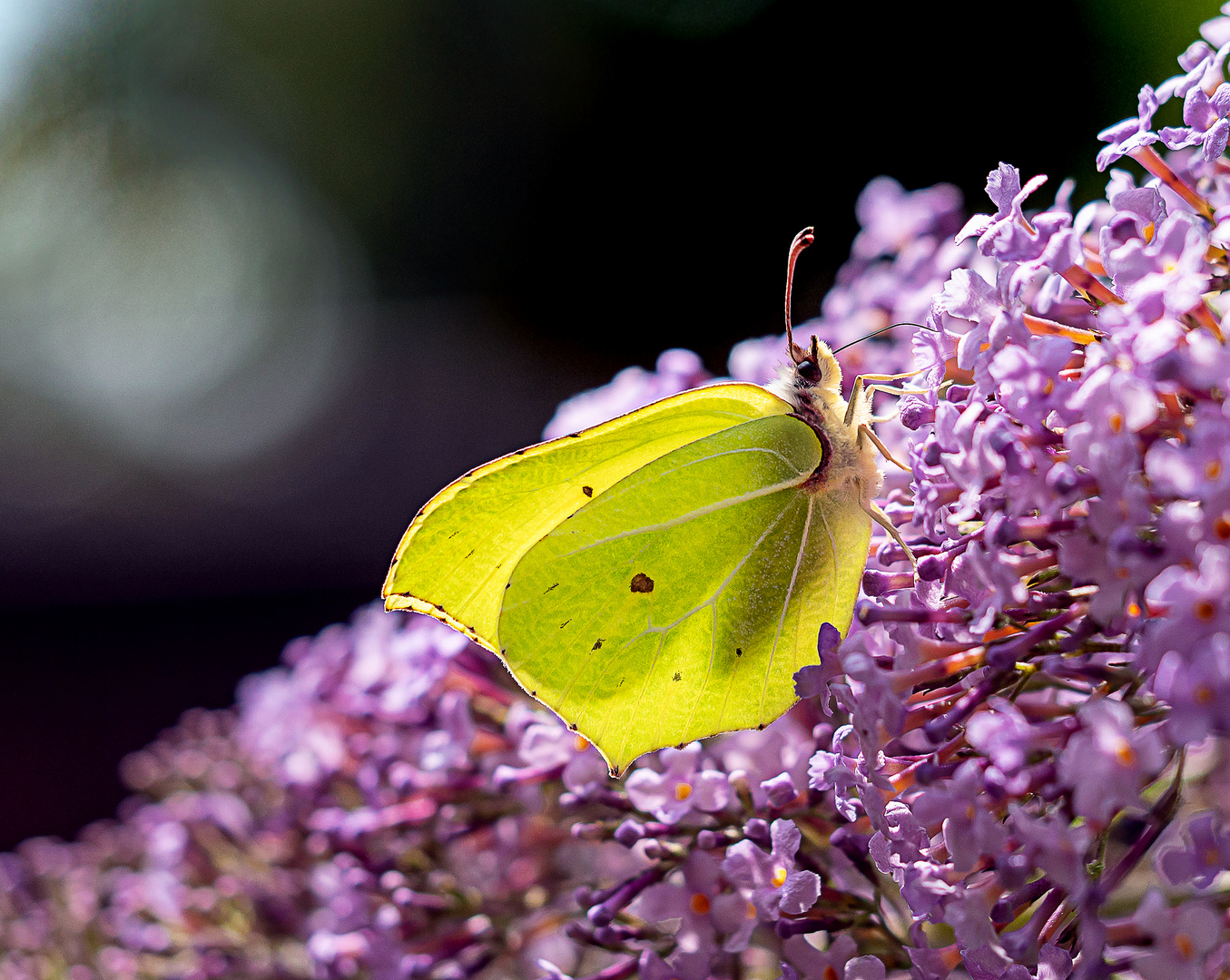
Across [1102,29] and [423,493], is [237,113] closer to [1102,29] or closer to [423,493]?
[423,493]

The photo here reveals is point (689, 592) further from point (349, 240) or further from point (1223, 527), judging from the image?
point (349, 240)

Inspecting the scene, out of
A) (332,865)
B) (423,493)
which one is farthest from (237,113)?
(332,865)

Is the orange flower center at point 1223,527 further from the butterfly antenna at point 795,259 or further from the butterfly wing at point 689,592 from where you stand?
the butterfly antenna at point 795,259

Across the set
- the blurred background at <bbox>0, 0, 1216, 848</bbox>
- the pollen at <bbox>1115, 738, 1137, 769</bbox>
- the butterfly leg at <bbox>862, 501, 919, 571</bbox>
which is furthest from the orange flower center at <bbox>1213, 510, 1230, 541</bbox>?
the blurred background at <bbox>0, 0, 1216, 848</bbox>

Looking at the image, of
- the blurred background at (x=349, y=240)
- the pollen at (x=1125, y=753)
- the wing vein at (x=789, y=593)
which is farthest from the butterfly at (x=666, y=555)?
the blurred background at (x=349, y=240)

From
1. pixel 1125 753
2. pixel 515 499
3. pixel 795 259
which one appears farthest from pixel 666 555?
pixel 1125 753
